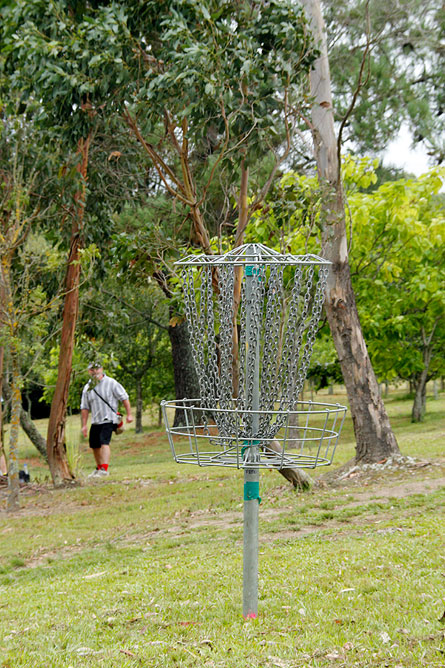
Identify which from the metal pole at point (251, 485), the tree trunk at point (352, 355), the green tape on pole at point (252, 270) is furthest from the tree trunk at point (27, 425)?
the green tape on pole at point (252, 270)

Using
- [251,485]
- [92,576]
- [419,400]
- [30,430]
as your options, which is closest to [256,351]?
[251,485]

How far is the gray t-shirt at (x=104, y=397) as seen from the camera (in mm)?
10836

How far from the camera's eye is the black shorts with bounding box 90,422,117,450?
10.8m

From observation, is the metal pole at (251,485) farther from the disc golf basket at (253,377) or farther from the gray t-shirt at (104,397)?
the gray t-shirt at (104,397)

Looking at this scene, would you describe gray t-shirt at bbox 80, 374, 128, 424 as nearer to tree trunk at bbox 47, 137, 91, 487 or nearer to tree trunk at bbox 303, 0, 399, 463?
tree trunk at bbox 47, 137, 91, 487

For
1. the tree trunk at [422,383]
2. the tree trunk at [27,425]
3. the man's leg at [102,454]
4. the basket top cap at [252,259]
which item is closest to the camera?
the basket top cap at [252,259]

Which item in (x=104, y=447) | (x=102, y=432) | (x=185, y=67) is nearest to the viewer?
(x=185, y=67)

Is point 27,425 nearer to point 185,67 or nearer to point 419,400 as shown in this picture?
point 185,67

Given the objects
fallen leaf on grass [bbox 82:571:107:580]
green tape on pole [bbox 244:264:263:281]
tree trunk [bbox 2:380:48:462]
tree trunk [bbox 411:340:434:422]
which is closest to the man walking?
tree trunk [bbox 2:380:48:462]

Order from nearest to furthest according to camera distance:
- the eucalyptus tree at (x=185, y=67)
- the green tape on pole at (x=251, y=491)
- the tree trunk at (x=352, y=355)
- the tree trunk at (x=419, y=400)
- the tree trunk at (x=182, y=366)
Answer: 1. the green tape on pole at (x=251, y=491)
2. the eucalyptus tree at (x=185, y=67)
3. the tree trunk at (x=352, y=355)
4. the tree trunk at (x=182, y=366)
5. the tree trunk at (x=419, y=400)

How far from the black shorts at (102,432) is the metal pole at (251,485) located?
7.24 metres

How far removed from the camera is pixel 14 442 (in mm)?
8992

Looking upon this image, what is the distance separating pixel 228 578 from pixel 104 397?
6.27 m

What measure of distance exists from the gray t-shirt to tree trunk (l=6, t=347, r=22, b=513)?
175cm
